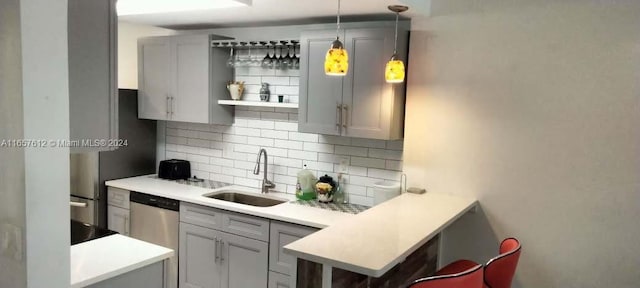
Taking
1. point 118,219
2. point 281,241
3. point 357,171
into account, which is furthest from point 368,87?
point 118,219

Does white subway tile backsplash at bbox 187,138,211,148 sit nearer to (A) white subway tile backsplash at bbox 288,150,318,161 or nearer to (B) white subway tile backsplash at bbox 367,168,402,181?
(A) white subway tile backsplash at bbox 288,150,318,161

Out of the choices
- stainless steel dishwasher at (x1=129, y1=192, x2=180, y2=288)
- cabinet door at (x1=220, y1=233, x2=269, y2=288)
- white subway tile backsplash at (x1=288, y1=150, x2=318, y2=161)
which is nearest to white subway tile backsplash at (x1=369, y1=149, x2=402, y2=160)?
white subway tile backsplash at (x1=288, y1=150, x2=318, y2=161)

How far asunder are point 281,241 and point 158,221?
4.23 ft

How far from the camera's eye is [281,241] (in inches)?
135

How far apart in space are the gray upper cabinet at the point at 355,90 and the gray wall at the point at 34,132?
6.73ft

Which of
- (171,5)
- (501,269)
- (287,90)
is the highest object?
(171,5)

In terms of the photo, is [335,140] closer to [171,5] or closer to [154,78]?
[171,5]

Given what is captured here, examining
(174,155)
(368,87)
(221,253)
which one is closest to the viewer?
(368,87)

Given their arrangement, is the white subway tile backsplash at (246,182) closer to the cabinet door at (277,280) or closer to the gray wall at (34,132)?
the cabinet door at (277,280)

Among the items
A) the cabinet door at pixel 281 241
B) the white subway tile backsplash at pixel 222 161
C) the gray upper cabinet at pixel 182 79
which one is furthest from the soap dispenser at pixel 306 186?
the gray upper cabinet at pixel 182 79

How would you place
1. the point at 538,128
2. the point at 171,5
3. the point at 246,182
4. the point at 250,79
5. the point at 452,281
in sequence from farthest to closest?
the point at 246,182 < the point at 250,79 < the point at 171,5 < the point at 538,128 < the point at 452,281

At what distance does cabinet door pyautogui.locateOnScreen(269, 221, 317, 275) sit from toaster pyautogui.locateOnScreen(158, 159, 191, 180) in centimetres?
158

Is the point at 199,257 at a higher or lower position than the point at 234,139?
lower

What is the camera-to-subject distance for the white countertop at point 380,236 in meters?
1.88
